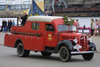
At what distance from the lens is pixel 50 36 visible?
16.0 meters

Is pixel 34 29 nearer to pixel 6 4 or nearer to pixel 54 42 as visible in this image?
pixel 54 42

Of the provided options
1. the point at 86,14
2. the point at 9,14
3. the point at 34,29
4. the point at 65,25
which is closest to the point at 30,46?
the point at 34,29

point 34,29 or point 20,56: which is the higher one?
point 34,29

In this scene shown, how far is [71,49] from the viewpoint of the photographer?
47.9 feet

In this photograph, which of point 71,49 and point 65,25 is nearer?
point 71,49

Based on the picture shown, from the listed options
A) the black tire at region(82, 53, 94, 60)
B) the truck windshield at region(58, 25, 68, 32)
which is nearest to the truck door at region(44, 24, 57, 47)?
the truck windshield at region(58, 25, 68, 32)

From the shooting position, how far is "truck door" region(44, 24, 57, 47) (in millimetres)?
15789

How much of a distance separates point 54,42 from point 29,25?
1996mm

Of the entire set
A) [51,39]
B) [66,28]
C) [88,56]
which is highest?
[66,28]

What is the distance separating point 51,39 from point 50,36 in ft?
0.49

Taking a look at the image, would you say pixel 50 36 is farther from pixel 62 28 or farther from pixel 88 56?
pixel 88 56

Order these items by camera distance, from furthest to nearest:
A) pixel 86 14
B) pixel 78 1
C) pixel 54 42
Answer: pixel 78 1, pixel 86 14, pixel 54 42

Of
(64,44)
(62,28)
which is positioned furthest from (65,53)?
(62,28)

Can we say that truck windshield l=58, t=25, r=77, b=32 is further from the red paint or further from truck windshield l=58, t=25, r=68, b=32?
the red paint
